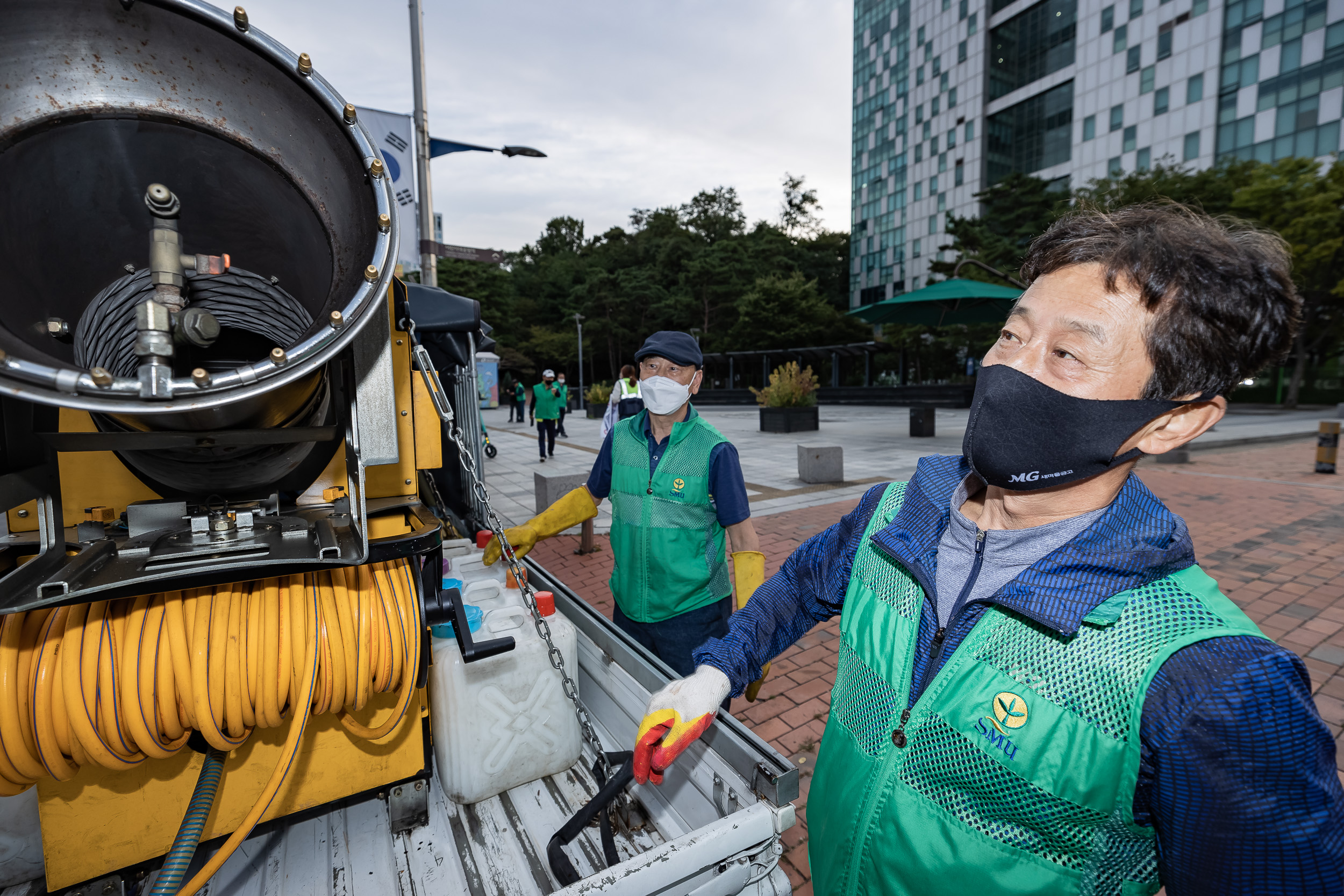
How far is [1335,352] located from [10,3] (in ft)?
118

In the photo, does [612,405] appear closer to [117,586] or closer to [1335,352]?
[117,586]

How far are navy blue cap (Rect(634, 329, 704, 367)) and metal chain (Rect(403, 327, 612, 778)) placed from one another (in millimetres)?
1050

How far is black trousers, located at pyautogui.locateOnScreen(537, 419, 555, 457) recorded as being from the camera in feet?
38.6

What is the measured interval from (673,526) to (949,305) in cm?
1283

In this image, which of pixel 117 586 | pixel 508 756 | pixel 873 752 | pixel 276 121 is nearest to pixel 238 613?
pixel 117 586

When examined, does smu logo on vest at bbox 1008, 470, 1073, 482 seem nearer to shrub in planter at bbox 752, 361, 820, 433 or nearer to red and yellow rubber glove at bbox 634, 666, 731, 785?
red and yellow rubber glove at bbox 634, 666, 731, 785

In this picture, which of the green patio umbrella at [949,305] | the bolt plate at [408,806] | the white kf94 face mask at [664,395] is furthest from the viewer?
the green patio umbrella at [949,305]

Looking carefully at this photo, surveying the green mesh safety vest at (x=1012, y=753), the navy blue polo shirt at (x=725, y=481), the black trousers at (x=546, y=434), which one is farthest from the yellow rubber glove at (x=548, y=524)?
the black trousers at (x=546, y=434)

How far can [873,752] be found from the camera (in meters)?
1.20

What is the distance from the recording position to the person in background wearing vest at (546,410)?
11609mm

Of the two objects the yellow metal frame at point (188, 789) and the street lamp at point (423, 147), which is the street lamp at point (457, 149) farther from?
the yellow metal frame at point (188, 789)

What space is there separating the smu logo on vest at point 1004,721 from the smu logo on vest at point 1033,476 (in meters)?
0.39

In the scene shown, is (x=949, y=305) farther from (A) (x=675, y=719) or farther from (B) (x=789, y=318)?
(B) (x=789, y=318)

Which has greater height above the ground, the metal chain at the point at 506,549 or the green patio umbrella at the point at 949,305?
the green patio umbrella at the point at 949,305
